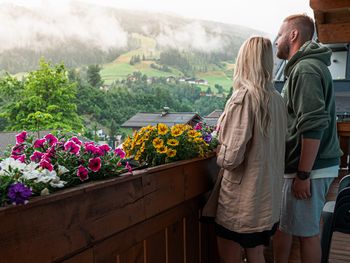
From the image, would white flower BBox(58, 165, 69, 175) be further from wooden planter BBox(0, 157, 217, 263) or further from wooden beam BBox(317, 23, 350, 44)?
wooden beam BBox(317, 23, 350, 44)

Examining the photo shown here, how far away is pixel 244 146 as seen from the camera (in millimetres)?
1461

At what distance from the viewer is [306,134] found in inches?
64.9

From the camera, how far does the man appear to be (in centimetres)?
163

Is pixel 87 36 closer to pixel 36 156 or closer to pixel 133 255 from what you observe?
pixel 36 156

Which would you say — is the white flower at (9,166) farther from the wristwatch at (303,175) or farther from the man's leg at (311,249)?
the man's leg at (311,249)

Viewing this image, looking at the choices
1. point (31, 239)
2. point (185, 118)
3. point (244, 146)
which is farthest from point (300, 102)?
point (31, 239)

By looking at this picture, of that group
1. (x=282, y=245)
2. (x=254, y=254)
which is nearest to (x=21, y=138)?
(x=254, y=254)

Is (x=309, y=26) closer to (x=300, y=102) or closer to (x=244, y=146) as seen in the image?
(x=300, y=102)

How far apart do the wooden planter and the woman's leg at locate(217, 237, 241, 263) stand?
20 cm

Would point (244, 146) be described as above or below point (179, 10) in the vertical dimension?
below

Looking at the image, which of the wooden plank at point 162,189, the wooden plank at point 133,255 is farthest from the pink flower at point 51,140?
the wooden plank at point 133,255

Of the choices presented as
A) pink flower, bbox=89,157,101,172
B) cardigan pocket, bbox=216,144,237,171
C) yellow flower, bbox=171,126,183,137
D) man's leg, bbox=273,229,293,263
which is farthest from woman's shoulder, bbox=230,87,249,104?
man's leg, bbox=273,229,293,263

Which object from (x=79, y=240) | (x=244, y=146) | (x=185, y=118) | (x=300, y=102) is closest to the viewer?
(x=79, y=240)

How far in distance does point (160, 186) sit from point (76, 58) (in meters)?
0.74
